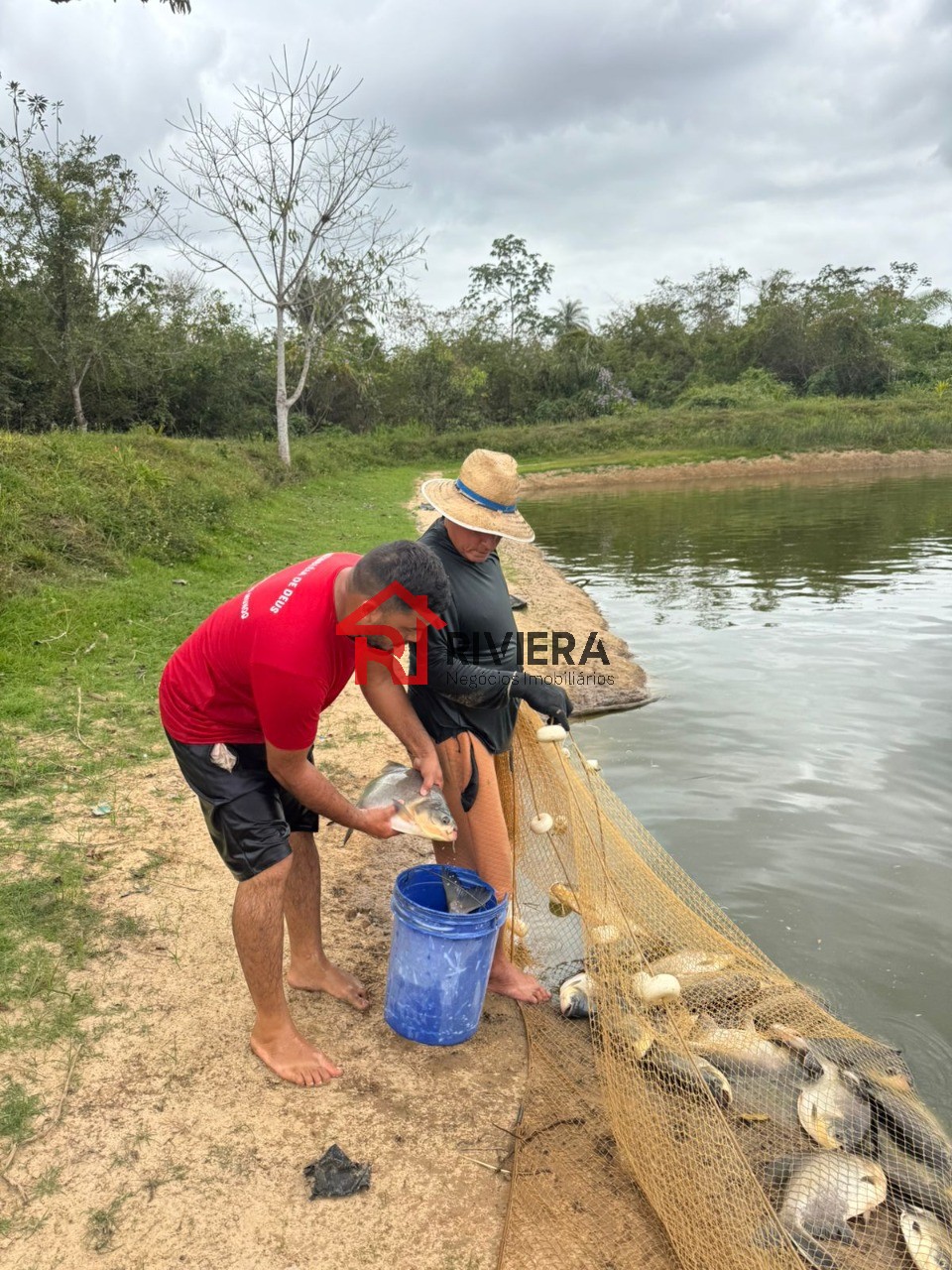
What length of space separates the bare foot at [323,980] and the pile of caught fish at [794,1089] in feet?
2.98

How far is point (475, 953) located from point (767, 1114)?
102 cm

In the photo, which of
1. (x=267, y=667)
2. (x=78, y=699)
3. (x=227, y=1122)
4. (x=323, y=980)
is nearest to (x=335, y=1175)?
(x=227, y=1122)

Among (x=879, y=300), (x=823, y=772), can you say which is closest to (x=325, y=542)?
(x=823, y=772)

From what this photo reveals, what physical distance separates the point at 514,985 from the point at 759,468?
31.7 m

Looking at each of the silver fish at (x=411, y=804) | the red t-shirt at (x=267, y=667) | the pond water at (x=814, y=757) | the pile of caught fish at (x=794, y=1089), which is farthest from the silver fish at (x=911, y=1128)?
the red t-shirt at (x=267, y=667)

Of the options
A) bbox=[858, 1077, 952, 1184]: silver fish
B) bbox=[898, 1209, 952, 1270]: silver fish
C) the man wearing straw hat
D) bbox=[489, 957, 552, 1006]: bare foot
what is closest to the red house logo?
the man wearing straw hat

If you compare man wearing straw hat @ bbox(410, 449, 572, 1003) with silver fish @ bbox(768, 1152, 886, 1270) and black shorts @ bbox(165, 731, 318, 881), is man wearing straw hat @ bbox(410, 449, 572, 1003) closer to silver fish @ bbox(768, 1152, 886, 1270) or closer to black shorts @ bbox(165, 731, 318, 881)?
black shorts @ bbox(165, 731, 318, 881)

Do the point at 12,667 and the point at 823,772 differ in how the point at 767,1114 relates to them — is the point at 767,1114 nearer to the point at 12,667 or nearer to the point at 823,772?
the point at 823,772

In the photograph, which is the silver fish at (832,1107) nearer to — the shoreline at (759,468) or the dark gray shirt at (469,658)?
the dark gray shirt at (469,658)

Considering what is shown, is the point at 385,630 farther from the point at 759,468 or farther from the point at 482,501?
the point at 759,468

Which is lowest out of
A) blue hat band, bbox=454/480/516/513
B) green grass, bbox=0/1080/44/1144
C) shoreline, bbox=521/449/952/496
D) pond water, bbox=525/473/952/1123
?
pond water, bbox=525/473/952/1123

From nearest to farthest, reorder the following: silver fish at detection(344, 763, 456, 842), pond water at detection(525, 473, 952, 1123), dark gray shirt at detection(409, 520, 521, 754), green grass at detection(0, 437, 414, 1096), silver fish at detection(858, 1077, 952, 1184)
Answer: silver fish at detection(858, 1077, 952, 1184) → silver fish at detection(344, 763, 456, 842) → dark gray shirt at detection(409, 520, 521, 754) → green grass at detection(0, 437, 414, 1096) → pond water at detection(525, 473, 952, 1123)

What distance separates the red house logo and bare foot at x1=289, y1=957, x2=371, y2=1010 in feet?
3.76

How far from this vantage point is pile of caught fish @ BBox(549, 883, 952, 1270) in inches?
95.2
